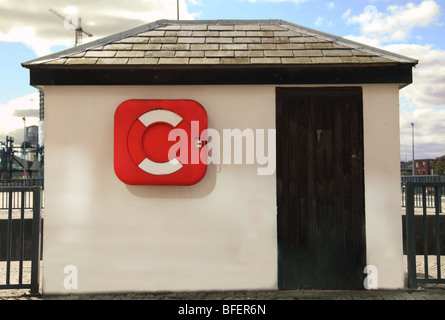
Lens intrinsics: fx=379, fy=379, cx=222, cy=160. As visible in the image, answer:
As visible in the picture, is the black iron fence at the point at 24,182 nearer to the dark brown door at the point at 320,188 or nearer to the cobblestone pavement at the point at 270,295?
the cobblestone pavement at the point at 270,295

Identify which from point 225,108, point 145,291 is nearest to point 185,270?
point 145,291

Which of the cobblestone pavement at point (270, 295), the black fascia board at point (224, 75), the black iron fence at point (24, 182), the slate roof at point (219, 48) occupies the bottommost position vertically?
the cobblestone pavement at point (270, 295)

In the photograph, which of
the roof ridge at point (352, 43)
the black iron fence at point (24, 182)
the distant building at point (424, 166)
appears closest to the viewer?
the roof ridge at point (352, 43)

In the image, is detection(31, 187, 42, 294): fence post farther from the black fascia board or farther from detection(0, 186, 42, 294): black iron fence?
the black fascia board

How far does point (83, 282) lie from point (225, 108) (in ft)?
8.48

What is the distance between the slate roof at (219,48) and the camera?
4352 mm

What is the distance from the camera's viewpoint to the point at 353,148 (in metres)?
4.43

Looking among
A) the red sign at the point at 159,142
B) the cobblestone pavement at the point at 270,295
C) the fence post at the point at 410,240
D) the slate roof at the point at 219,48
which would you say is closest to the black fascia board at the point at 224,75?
the slate roof at the point at 219,48

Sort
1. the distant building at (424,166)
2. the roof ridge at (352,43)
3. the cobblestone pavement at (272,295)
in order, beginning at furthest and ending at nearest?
the distant building at (424,166) → the roof ridge at (352,43) → the cobblestone pavement at (272,295)

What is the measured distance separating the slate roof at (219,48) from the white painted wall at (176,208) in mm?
321

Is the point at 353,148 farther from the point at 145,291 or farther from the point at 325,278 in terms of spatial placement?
the point at 145,291

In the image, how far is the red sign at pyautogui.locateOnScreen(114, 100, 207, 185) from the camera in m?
4.32

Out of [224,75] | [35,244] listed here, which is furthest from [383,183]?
[35,244]
